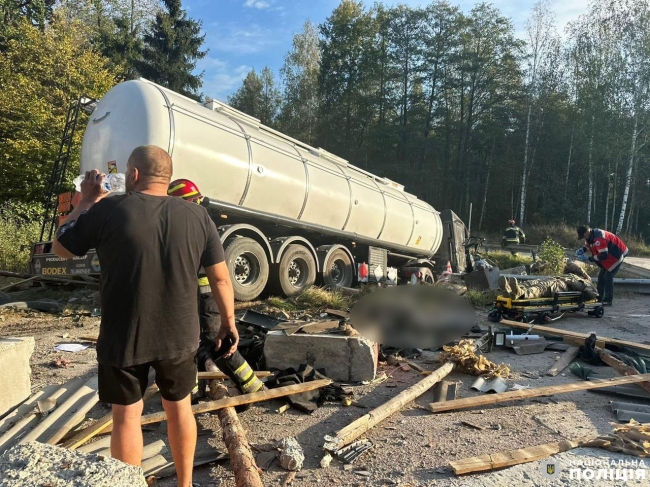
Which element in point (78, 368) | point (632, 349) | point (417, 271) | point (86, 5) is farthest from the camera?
point (86, 5)

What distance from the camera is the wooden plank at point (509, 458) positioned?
2480 mm

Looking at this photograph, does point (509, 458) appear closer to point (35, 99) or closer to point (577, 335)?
point (577, 335)

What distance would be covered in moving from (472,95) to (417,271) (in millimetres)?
23464

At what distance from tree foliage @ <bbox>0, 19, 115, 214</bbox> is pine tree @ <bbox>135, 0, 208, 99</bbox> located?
756 cm

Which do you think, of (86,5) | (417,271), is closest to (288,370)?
(417,271)

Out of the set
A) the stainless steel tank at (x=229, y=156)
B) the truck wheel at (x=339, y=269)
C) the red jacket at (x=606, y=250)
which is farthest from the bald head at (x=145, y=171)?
the red jacket at (x=606, y=250)

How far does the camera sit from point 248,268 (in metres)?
7.17

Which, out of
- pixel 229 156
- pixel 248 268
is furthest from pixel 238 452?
pixel 229 156

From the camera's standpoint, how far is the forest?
23375 millimetres

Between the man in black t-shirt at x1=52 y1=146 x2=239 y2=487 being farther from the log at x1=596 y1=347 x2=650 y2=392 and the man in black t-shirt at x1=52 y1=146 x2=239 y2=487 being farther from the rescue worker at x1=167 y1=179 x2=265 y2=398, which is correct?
the log at x1=596 y1=347 x2=650 y2=392

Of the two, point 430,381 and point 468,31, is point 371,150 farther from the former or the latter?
point 430,381

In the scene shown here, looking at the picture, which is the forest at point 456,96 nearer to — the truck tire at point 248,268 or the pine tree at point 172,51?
the pine tree at point 172,51

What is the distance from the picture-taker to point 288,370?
12.5ft
